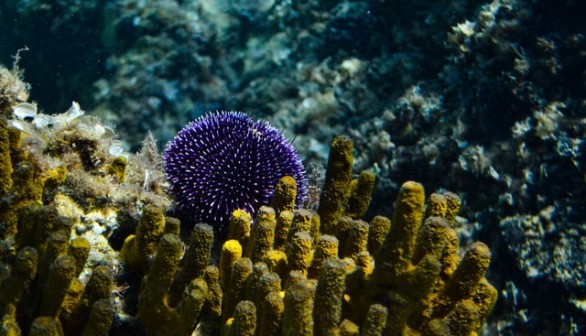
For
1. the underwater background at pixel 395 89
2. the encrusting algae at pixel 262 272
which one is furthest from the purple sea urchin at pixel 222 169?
the underwater background at pixel 395 89

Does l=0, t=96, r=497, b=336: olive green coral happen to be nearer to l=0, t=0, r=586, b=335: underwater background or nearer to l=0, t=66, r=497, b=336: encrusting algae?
l=0, t=66, r=497, b=336: encrusting algae

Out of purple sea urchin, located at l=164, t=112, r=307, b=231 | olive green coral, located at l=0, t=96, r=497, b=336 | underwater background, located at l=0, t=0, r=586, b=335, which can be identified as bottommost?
olive green coral, located at l=0, t=96, r=497, b=336

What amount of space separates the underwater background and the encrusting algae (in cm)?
177

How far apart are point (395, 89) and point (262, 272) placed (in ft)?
12.5

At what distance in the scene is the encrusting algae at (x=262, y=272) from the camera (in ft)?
6.28

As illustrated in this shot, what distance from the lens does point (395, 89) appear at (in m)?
5.41

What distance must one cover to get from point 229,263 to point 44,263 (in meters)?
0.87

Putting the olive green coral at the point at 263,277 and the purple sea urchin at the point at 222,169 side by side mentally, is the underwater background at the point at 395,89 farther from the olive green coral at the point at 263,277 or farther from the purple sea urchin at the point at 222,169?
the olive green coral at the point at 263,277

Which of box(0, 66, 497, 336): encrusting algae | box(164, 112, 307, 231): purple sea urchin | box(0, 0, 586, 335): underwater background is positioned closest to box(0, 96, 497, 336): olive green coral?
box(0, 66, 497, 336): encrusting algae

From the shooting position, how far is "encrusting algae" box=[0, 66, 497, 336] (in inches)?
75.3

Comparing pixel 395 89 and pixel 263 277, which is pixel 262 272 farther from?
pixel 395 89

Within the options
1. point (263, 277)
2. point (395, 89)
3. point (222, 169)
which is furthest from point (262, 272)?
point (395, 89)

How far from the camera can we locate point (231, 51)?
5.84 metres

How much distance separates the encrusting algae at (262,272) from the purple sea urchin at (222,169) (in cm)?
46
